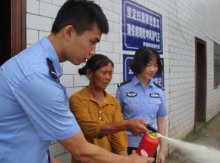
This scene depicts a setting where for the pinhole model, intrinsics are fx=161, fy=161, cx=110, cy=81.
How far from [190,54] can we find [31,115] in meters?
5.81

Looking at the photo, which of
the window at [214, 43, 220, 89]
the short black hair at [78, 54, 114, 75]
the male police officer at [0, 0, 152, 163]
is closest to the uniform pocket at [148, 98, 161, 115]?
the short black hair at [78, 54, 114, 75]

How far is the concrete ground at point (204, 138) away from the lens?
421cm

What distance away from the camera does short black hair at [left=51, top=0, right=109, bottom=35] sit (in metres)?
1.12

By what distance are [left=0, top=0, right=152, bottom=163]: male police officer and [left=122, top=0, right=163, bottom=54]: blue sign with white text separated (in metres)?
2.00

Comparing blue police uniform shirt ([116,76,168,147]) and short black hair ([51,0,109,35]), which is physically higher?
short black hair ([51,0,109,35])

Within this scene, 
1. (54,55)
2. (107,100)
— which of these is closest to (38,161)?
(54,55)

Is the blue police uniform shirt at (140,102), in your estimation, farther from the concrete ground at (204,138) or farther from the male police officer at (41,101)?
the concrete ground at (204,138)

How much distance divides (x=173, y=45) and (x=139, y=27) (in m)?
1.65

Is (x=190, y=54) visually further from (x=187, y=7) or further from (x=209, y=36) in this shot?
(x=209, y=36)

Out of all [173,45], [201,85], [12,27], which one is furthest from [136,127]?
[201,85]

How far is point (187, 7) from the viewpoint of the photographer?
533cm

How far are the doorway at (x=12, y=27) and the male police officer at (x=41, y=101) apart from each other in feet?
2.58

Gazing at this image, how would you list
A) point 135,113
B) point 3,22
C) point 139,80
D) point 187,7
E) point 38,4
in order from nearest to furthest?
point 3,22
point 38,4
point 135,113
point 139,80
point 187,7

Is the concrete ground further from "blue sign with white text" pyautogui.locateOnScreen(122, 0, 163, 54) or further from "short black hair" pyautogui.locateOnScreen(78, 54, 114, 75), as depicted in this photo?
"short black hair" pyautogui.locateOnScreen(78, 54, 114, 75)
